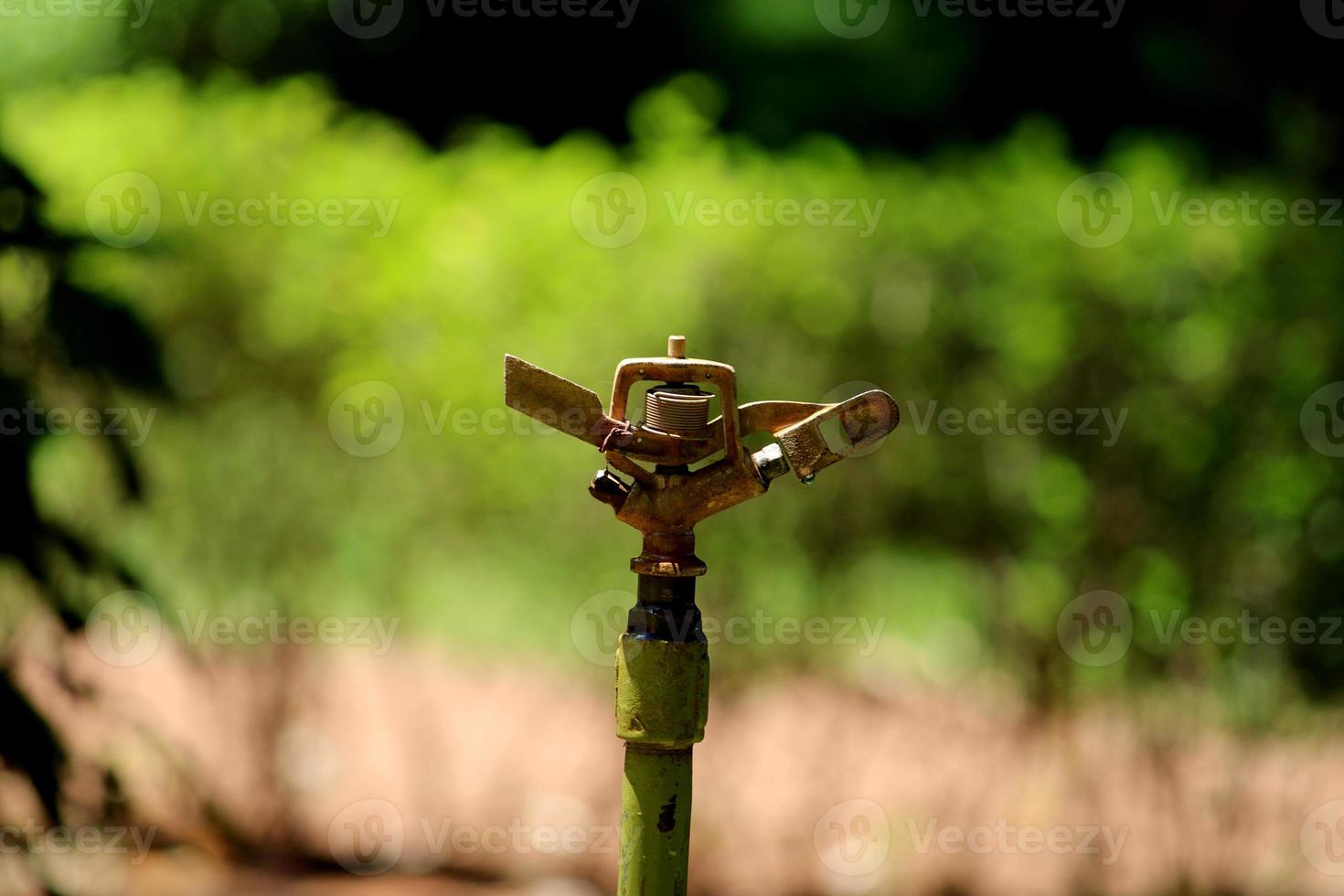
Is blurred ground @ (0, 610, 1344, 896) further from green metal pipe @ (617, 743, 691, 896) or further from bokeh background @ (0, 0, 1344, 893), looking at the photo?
green metal pipe @ (617, 743, 691, 896)

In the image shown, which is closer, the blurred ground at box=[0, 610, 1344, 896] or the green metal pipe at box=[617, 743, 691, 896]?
the green metal pipe at box=[617, 743, 691, 896]

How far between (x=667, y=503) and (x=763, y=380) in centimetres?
228

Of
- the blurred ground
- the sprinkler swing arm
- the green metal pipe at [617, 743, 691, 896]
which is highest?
the sprinkler swing arm

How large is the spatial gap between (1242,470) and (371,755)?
9.69 ft

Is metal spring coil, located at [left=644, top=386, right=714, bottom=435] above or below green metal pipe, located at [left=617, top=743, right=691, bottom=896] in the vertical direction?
above

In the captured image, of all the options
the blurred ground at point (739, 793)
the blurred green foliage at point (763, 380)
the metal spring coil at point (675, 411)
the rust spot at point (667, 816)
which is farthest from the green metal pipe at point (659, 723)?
the blurred ground at point (739, 793)

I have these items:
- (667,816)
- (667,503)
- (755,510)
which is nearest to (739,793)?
(755,510)

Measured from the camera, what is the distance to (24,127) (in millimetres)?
4625

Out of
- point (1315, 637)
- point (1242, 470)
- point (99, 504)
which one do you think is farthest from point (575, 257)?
point (1315, 637)

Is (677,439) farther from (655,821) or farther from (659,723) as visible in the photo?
(655,821)

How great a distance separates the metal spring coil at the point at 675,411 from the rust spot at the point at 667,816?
A: 51cm

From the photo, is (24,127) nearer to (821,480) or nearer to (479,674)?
(479,674)

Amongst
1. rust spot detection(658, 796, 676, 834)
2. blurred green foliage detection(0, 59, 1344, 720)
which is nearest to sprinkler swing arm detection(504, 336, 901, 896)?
rust spot detection(658, 796, 676, 834)

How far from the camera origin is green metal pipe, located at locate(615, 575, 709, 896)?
1.81 m
